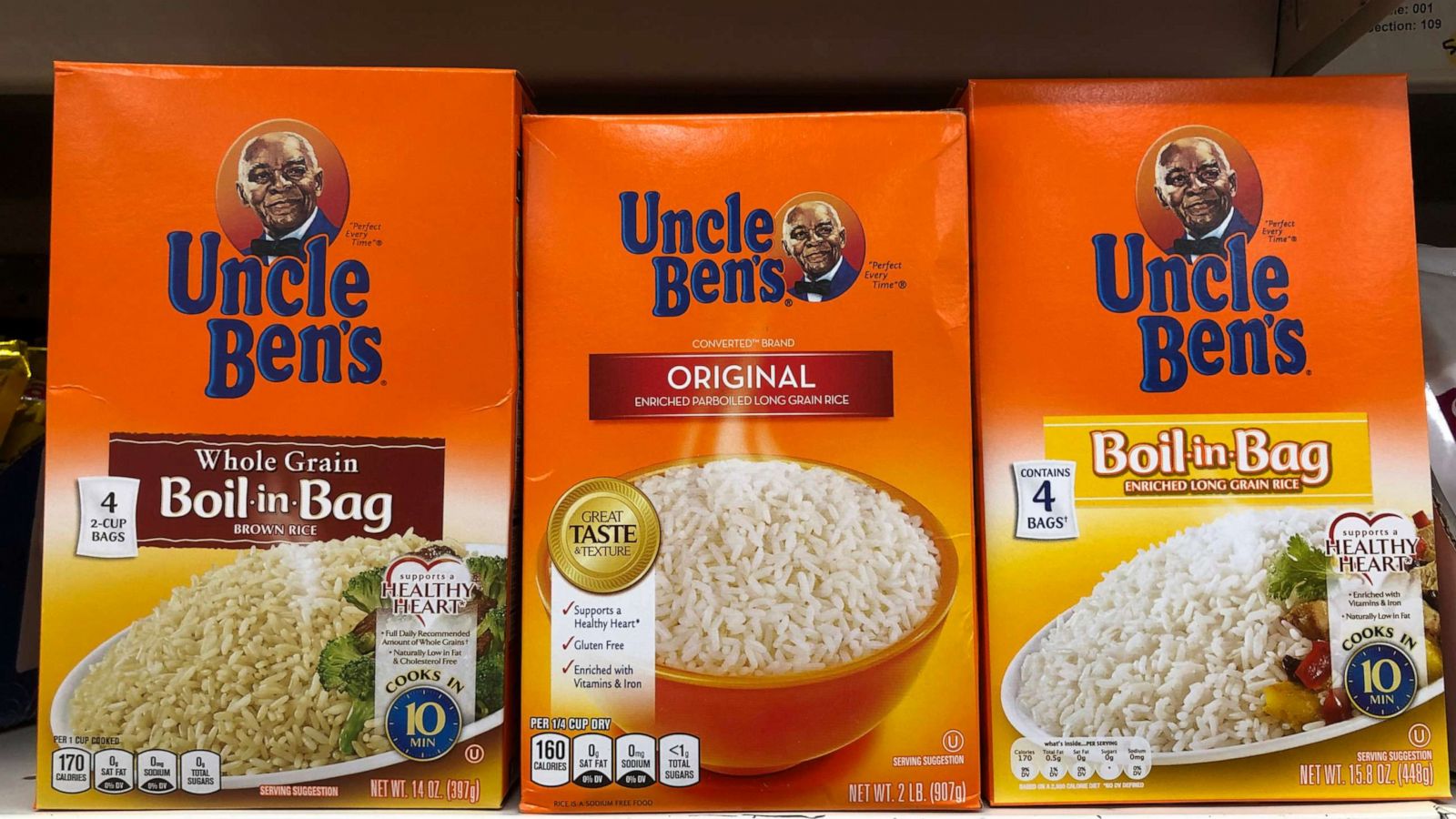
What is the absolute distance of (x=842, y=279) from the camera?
3.09 feet

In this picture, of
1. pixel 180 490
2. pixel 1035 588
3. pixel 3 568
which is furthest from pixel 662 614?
pixel 3 568

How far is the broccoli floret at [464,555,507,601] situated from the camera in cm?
93

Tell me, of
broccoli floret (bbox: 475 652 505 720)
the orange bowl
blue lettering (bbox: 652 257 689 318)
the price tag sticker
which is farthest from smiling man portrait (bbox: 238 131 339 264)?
the price tag sticker

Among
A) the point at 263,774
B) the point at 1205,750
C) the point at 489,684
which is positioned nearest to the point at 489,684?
the point at 489,684

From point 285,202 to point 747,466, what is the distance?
19.2 inches

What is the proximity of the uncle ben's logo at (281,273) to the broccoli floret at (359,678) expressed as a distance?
0.83 ft

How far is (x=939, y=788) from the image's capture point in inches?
36.4

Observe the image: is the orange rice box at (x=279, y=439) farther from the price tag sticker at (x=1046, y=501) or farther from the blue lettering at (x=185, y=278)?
the price tag sticker at (x=1046, y=501)

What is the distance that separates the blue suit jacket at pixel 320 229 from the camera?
3.09ft

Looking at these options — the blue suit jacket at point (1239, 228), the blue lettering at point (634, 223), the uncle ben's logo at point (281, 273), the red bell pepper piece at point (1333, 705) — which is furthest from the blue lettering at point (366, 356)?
the red bell pepper piece at point (1333, 705)

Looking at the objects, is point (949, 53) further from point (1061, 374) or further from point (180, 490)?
point (180, 490)

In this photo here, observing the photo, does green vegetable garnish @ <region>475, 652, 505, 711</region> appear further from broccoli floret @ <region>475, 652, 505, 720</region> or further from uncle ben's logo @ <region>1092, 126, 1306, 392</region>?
uncle ben's logo @ <region>1092, 126, 1306, 392</region>

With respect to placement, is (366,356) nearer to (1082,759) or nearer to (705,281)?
(705,281)

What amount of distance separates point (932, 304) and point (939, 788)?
0.44 metres
